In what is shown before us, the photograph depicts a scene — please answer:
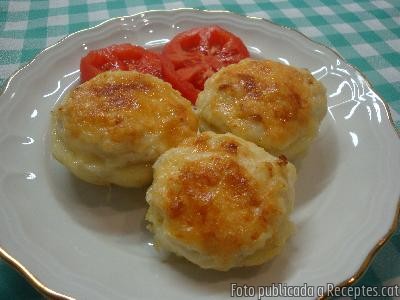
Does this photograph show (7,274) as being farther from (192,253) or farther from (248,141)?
(248,141)

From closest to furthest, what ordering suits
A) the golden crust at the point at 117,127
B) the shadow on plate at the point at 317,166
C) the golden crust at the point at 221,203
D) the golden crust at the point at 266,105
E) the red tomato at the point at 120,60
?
the golden crust at the point at 221,203 → the golden crust at the point at 117,127 → the golden crust at the point at 266,105 → the shadow on plate at the point at 317,166 → the red tomato at the point at 120,60

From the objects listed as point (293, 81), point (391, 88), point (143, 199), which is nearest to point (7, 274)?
point (143, 199)

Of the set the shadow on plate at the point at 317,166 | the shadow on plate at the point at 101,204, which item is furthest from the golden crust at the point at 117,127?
the shadow on plate at the point at 317,166

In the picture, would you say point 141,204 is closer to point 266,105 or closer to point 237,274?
point 237,274

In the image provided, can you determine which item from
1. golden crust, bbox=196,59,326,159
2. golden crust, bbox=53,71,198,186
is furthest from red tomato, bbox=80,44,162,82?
golden crust, bbox=196,59,326,159

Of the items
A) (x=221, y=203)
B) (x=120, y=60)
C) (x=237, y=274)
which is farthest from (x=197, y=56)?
(x=237, y=274)

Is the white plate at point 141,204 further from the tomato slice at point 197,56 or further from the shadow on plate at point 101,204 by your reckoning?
the tomato slice at point 197,56
